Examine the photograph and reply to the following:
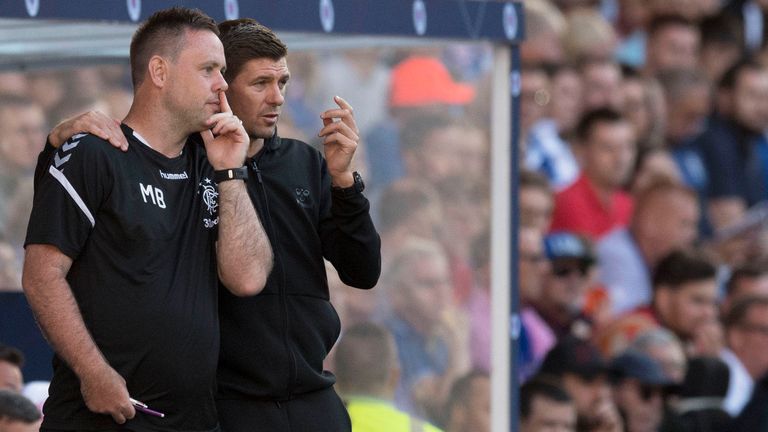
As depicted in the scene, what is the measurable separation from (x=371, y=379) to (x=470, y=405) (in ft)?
1.43

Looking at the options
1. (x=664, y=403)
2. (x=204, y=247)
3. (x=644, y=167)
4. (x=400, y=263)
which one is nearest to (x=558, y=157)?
(x=644, y=167)

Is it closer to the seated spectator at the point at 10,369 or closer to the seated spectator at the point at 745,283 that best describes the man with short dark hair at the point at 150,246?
the seated spectator at the point at 10,369

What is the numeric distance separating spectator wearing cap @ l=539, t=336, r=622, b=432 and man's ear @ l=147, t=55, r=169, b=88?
358 centimetres

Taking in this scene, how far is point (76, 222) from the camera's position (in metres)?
3.00

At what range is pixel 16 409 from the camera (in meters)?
4.11

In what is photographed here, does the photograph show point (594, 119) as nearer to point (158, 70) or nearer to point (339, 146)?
point (339, 146)

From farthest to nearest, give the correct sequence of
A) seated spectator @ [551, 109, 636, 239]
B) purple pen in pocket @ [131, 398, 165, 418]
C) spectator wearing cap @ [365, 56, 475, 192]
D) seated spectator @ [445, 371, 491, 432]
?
seated spectator @ [551, 109, 636, 239], spectator wearing cap @ [365, 56, 475, 192], seated spectator @ [445, 371, 491, 432], purple pen in pocket @ [131, 398, 165, 418]

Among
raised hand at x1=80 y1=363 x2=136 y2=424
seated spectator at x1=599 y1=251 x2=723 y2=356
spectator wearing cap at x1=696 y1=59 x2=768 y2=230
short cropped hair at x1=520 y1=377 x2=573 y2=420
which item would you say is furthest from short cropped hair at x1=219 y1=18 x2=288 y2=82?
spectator wearing cap at x1=696 y1=59 x2=768 y2=230

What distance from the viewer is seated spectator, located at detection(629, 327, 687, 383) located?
6.69 metres

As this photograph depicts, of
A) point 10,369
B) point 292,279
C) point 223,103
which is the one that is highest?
point 223,103

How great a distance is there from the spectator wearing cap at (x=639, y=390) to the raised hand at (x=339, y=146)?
11.4 ft

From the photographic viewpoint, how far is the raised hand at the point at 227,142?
125 inches

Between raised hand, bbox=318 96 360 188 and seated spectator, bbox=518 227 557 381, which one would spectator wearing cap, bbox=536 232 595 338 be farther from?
raised hand, bbox=318 96 360 188

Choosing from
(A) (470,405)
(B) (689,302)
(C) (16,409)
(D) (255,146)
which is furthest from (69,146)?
(B) (689,302)
